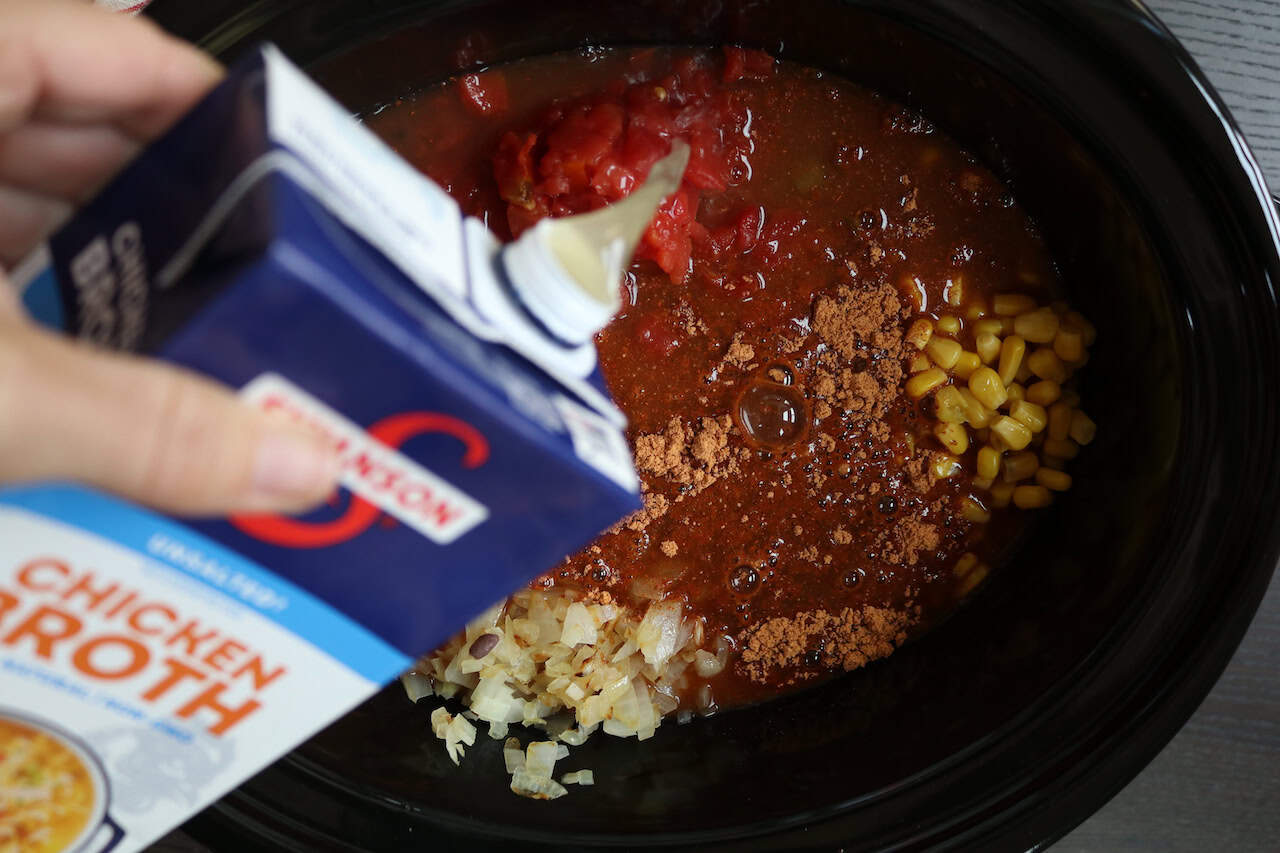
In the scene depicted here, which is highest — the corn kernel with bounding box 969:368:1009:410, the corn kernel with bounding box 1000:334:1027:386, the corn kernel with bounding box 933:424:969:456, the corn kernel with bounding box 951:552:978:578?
the corn kernel with bounding box 1000:334:1027:386

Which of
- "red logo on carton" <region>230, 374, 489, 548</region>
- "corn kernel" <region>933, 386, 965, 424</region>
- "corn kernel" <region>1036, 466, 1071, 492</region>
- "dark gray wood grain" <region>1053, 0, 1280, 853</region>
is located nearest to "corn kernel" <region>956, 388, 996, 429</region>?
"corn kernel" <region>933, 386, 965, 424</region>

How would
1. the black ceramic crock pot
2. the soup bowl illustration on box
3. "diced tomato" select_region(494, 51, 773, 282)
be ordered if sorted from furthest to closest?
"diced tomato" select_region(494, 51, 773, 282) < the black ceramic crock pot < the soup bowl illustration on box

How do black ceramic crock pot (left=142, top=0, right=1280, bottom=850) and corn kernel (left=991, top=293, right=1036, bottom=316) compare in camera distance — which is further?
corn kernel (left=991, top=293, right=1036, bottom=316)

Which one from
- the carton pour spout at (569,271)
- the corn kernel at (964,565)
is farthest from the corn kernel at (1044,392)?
the carton pour spout at (569,271)

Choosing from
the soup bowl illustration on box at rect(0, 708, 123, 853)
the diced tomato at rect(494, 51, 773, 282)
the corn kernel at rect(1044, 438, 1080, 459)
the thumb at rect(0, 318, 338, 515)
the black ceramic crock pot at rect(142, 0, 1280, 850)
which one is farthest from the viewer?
the corn kernel at rect(1044, 438, 1080, 459)

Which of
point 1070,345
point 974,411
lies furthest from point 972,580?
point 1070,345

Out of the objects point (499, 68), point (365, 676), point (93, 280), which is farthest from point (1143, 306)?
point (93, 280)

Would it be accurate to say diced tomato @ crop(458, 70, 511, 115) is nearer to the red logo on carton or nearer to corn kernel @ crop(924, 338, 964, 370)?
corn kernel @ crop(924, 338, 964, 370)

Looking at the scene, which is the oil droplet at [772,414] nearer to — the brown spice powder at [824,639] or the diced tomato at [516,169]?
the brown spice powder at [824,639]
